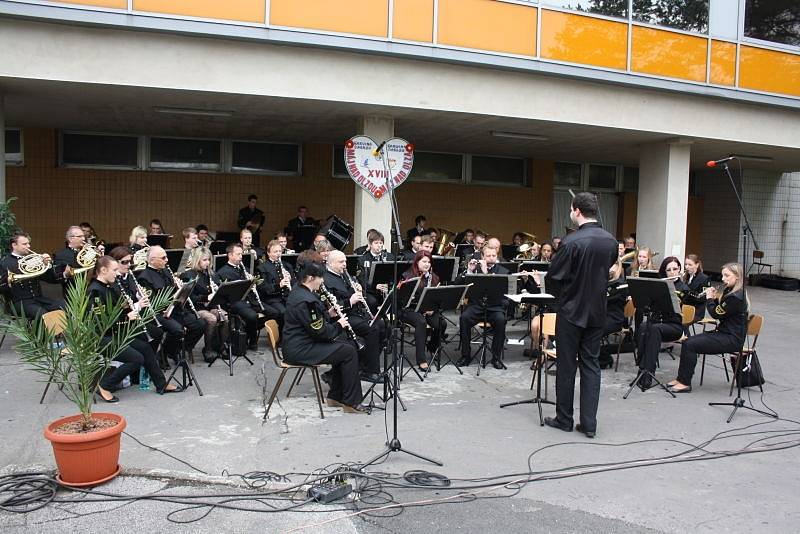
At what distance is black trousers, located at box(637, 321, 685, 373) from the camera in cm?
754

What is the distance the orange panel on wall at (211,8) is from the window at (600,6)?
17.6 feet

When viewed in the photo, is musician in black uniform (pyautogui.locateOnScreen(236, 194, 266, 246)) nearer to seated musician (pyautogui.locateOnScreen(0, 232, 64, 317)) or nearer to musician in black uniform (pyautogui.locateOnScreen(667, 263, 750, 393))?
seated musician (pyautogui.locateOnScreen(0, 232, 64, 317))

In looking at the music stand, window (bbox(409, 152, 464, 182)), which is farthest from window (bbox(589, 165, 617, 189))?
the music stand

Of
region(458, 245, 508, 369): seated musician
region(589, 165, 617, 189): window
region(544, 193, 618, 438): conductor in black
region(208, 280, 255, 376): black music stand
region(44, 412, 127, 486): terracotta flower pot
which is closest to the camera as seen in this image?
region(44, 412, 127, 486): terracotta flower pot

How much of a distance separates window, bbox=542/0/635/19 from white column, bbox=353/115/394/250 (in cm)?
382

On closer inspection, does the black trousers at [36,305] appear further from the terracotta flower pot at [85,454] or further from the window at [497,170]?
the window at [497,170]

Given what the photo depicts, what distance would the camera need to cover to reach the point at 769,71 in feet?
43.7

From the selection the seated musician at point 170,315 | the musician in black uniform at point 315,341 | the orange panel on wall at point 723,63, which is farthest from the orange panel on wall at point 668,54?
the seated musician at point 170,315

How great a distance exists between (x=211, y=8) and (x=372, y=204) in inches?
160

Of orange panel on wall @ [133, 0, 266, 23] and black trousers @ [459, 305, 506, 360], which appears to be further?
orange panel on wall @ [133, 0, 266, 23]

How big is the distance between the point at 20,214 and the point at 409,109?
361 inches

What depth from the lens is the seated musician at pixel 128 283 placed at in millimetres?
6914

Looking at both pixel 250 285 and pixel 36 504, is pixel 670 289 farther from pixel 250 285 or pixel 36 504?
pixel 36 504

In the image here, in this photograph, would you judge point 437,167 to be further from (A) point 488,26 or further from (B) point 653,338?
(B) point 653,338
